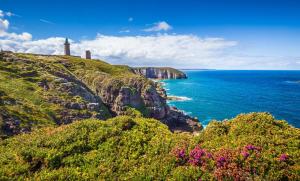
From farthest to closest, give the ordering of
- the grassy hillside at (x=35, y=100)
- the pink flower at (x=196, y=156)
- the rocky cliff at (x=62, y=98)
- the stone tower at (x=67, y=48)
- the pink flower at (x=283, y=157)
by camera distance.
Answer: the stone tower at (x=67, y=48), the rocky cliff at (x=62, y=98), the grassy hillside at (x=35, y=100), the pink flower at (x=196, y=156), the pink flower at (x=283, y=157)

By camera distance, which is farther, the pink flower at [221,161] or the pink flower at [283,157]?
the pink flower at [221,161]

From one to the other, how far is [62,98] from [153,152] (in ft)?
127

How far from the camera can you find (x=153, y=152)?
12.5m

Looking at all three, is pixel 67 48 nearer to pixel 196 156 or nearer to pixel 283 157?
pixel 196 156

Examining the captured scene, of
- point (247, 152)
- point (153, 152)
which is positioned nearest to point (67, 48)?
point (153, 152)

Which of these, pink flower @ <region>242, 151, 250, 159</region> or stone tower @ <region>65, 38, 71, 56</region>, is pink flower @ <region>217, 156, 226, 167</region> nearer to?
pink flower @ <region>242, 151, 250, 159</region>

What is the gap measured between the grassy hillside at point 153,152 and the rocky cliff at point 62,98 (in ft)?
66.7

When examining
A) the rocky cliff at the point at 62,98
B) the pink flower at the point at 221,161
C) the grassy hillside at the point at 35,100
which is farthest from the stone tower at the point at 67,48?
the pink flower at the point at 221,161

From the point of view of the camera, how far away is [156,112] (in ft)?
227

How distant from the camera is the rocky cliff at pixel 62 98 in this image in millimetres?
34750

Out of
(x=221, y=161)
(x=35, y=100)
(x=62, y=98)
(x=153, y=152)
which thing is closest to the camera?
(x=221, y=161)

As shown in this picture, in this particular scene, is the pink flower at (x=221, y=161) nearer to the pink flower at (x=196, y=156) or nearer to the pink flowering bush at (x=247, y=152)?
the pink flowering bush at (x=247, y=152)

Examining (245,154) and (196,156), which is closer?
(245,154)

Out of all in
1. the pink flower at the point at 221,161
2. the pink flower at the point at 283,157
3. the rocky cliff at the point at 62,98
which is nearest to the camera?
the pink flower at the point at 283,157
